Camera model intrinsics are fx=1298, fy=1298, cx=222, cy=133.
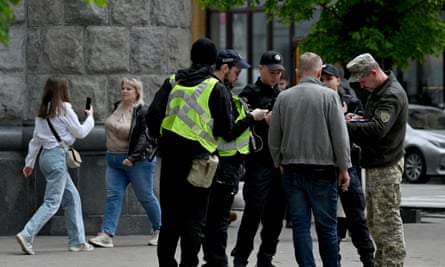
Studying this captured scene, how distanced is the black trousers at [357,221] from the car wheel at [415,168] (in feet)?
51.9

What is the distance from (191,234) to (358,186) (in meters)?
2.24

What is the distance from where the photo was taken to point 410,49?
61.7ft

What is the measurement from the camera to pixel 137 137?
12.6 m

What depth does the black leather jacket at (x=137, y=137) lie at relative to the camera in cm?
1255

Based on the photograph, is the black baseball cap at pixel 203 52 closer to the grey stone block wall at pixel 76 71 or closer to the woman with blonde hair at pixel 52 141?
the woman with blonde hair at pixel 52 141

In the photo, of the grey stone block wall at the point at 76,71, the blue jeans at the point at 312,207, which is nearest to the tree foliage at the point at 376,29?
the grey stone block wall at the point at 76,71

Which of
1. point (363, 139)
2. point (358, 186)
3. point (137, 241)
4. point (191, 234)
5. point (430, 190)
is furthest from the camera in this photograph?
point (430, 190)

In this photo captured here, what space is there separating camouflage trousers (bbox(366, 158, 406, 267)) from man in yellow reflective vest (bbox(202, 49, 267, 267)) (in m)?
1.05

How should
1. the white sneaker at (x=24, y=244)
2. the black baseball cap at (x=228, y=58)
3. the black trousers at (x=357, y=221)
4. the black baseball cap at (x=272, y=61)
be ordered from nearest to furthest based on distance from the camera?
the black baseball cap at (x=228, y=58) < the black trousers at (x=357, y=221) < the black baseball cap at (x=272, y=61) < the white sneaker at (x=24, y=244)

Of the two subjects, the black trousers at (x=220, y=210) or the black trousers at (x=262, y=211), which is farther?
the black trousers at (x=262, y=211)

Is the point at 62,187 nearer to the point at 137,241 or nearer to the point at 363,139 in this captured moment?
the point at 137,241

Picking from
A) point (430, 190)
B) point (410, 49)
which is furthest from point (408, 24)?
point (430, 190)

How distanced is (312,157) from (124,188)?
3.84 metres

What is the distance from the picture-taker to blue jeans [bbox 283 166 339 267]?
31.0 ft
